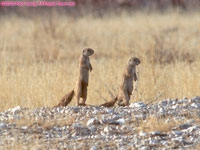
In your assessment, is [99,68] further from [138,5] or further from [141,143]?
[138,5]

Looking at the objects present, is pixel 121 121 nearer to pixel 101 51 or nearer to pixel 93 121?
pixel 93 121

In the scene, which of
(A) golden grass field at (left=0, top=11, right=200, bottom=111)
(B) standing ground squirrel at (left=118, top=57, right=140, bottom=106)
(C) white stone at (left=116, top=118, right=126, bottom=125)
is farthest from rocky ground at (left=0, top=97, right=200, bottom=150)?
(A) golden grass field at (left=0, top=11, right=200, bottom=111)

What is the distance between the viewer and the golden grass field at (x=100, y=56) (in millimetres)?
9758

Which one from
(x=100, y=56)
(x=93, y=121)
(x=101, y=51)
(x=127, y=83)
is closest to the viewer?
(x=93, y=121)

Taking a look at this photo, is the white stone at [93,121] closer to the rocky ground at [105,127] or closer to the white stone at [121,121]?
the rocky ground at [105,127]

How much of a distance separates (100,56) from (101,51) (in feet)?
2.68

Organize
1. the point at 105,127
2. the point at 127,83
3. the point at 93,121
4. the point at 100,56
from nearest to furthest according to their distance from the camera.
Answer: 1. the point at 105,127
2. the point at 93,121
3. the point at 127,83
4. the point at 100,56

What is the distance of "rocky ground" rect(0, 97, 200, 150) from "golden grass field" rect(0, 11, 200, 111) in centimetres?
156

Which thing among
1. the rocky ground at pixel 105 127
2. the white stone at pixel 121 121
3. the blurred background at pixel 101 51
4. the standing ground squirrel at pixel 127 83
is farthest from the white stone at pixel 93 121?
the blurred background at pixel 101 51

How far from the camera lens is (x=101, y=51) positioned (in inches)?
658

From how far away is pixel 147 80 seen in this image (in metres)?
10.5

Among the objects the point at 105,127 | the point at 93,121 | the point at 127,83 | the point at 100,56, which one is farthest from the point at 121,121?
the point at 100,56

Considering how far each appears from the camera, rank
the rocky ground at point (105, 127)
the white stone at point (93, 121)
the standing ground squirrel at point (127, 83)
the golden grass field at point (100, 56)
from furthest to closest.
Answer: the golden grass field at point (100, 56)
the standing ground squirrel at point (127, 83)
the white stone at point (93, 121)
the rocky ground at point (105, 127)

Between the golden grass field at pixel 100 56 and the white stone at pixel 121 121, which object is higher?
the golden grass field at pixel 100 56
